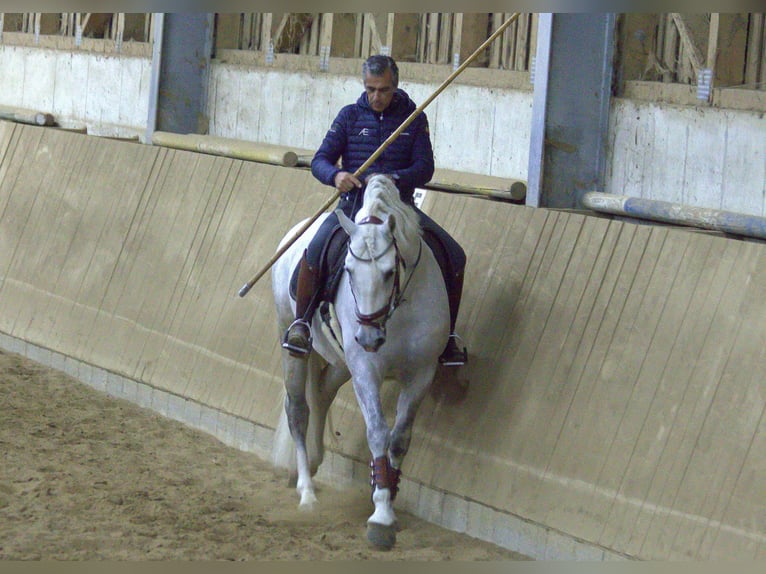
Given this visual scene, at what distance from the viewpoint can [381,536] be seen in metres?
6.18

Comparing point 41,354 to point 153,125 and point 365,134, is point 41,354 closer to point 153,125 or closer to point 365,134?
point 153,125

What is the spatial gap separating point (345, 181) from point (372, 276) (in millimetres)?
861

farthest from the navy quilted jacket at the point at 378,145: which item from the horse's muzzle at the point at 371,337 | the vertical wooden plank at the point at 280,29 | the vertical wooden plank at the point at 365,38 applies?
the vertical wooden plank at the point at 280,29

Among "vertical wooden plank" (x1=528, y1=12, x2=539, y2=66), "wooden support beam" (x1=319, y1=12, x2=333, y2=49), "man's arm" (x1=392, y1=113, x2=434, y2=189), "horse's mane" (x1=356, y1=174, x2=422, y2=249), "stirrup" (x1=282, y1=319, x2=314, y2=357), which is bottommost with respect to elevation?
"stirrup" (x1=282, y1=319, x2=314, y2=357)

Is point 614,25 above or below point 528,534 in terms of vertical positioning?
above

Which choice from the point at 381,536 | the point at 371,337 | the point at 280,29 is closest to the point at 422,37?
the point at 280,29

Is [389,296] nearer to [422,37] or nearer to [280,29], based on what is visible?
Answer: [422,37]

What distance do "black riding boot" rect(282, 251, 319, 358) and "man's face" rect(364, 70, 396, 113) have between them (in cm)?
91

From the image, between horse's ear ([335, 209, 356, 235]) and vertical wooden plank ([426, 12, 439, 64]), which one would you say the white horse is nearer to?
horse's ear ([335, 209, 356, 235])

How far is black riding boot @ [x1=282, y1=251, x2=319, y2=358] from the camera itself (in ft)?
22.0

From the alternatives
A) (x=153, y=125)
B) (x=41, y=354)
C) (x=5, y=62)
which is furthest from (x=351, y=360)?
(x=5, y=62)

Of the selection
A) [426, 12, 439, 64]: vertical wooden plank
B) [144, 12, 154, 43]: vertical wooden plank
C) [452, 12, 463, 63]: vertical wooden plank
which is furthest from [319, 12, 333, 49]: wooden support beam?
[144, 12, 154, 43]: vertical wooden plank

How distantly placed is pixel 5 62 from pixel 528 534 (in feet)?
36.4

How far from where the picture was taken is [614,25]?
7.82 metres
